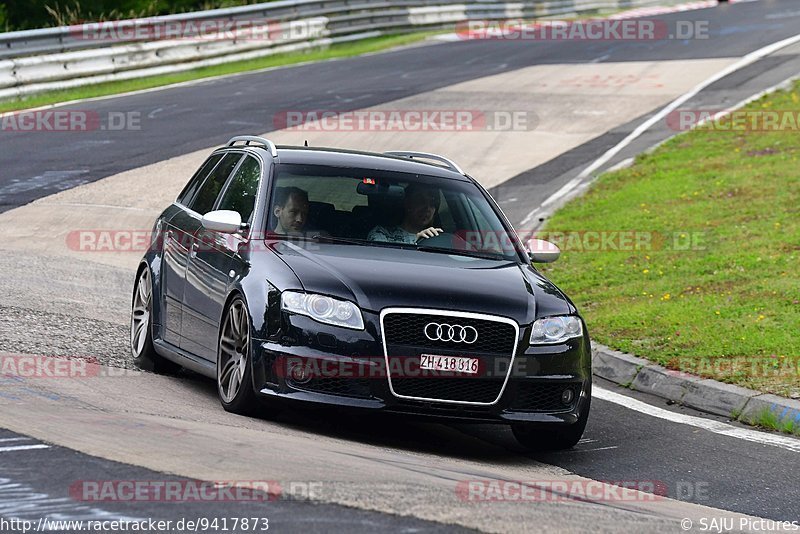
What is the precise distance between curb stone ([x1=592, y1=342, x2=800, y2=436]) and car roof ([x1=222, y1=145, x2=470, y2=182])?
2.10 m

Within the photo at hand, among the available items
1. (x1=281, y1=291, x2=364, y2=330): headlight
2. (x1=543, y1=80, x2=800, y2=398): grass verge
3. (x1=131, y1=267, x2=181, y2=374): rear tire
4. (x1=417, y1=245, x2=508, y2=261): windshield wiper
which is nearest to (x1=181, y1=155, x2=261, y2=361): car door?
(x1=131, y1=267, x2=181, y2=374): rear tire

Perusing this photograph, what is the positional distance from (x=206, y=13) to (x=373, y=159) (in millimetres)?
21367

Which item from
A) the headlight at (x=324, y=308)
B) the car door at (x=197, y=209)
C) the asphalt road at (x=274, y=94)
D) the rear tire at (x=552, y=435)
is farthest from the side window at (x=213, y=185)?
the asphalt road at (x=274, y=94)

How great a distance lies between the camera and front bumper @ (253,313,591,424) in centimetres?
770

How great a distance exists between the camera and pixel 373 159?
31.8 ft

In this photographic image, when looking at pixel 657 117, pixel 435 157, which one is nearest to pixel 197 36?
pixel 657 117

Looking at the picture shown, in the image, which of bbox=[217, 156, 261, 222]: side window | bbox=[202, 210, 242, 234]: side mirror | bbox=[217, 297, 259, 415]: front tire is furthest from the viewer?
bbox=[217, 156, 261, 222]: side window

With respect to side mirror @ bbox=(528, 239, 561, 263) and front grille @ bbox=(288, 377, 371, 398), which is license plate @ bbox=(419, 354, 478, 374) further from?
side mirror @ bbox=(528, 239, 561, 263)

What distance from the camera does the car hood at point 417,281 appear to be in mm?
7824

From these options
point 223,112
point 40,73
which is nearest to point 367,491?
point 223,112

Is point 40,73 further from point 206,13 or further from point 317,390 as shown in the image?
point 317,390

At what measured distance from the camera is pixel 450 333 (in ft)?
25.5

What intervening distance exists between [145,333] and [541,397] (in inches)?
125

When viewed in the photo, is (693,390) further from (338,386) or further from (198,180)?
(198,180)
